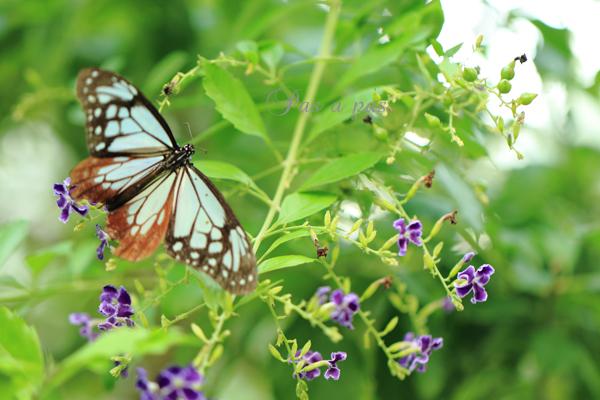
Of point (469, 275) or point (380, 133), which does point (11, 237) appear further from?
point (469, 275)

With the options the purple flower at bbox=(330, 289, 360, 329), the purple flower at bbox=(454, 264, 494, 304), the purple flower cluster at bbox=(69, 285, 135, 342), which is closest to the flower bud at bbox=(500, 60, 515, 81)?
the purple flower at bbox=(454, 264, 494, 304)

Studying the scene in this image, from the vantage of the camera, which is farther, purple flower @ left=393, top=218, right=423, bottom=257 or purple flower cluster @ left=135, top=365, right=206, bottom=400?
purple flower @ left=393, top=218, right=423, bottom=257

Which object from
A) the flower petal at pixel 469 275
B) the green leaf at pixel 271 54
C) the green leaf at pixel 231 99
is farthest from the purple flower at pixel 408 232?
the green leaf at pixel 271 54

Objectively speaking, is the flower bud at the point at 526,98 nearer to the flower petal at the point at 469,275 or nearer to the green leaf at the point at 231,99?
the flower petal at the point at 469,275

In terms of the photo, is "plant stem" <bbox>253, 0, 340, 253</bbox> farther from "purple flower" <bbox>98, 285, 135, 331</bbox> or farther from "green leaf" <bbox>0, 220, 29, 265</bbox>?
"green leaf" <bbox>0, 220, 29, 265</bbox>

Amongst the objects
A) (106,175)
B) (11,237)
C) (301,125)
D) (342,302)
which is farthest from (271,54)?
(11,237)

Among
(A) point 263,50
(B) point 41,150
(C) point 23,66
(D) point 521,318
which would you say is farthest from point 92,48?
(D) point 521,318
